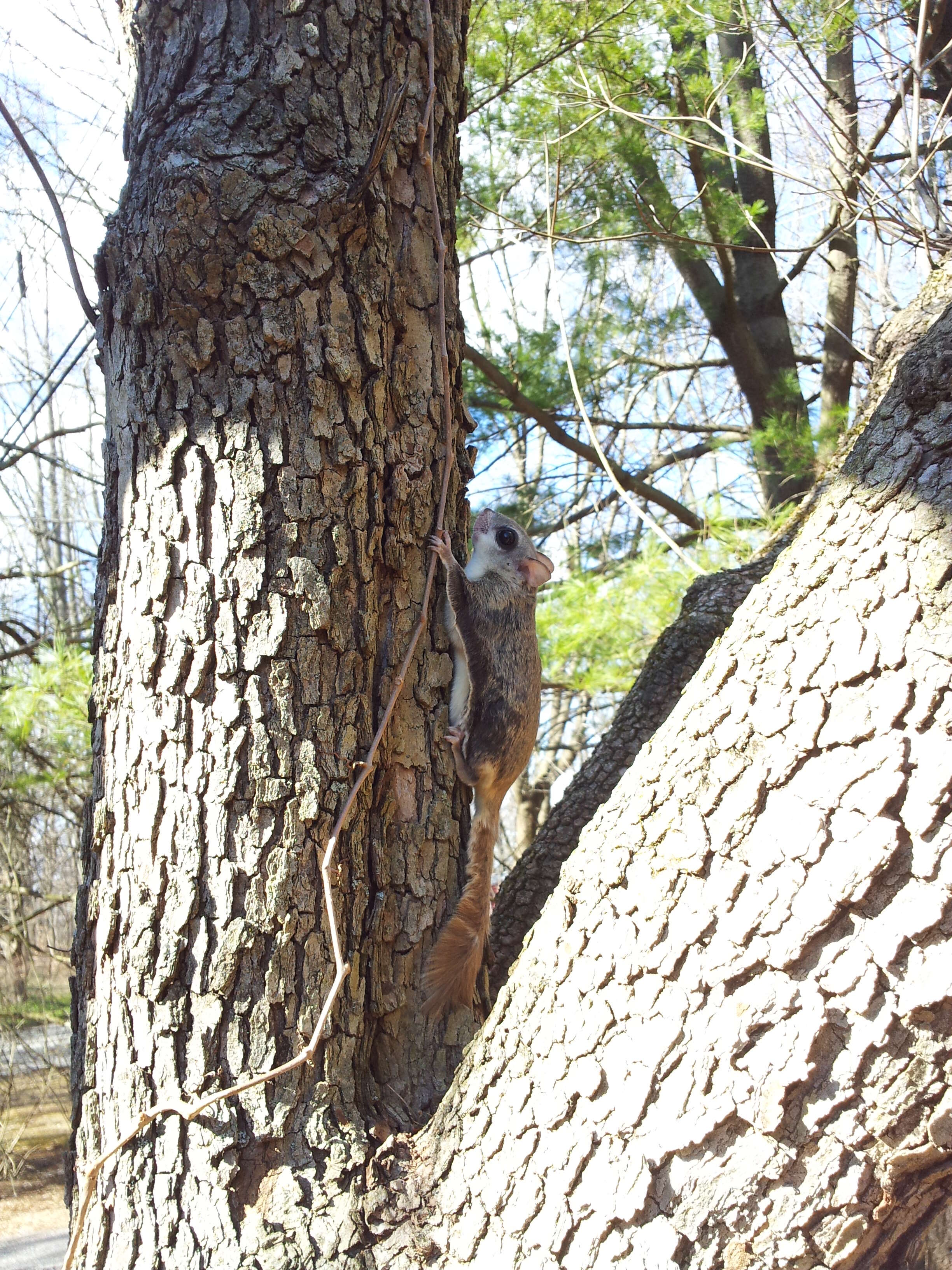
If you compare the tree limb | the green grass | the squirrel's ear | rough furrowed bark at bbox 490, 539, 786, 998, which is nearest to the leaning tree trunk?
rough furrowed bark at bbox 490, 539, 786, 998

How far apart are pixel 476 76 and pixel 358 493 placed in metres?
4.09

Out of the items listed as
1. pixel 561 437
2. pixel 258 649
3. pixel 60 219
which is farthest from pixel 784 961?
pixel 561 437

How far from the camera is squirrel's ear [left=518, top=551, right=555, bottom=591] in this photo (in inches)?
134

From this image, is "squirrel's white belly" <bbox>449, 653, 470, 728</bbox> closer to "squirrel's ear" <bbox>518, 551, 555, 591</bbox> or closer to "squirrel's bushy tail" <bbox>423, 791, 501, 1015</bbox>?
"squirrel's bushy tail" <bbox>423, 791, 501, 1015</bbox>

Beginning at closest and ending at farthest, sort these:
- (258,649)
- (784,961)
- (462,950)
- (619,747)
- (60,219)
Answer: (784,961)
(258,649)
(462,950)
(60,219)
(619,747)

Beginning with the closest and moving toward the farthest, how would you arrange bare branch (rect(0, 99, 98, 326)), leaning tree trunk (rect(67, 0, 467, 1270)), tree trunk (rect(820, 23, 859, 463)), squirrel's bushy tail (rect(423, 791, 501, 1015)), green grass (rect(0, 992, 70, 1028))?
leaning tree trunk (rect(67, 0, 467, 1270))
squirrel's bushy tail (rect(423, 791, 501, 1015))
bare branch (rect(0, 99, 98, 326))
tree trunk (rect(820, 23, 859, 463))
green grass (rect(0, 992, 70, 1028))

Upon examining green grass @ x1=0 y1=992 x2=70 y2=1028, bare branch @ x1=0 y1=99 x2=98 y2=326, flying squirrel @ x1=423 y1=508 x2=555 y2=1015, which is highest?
bare branch @ x1=0 y1=99 x2=98 y2=326

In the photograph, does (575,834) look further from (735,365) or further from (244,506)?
(735,365)

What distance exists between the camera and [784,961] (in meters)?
1.13

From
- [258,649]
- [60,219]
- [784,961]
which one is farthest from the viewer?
[60,219]

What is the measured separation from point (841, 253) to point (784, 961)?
6.12 m

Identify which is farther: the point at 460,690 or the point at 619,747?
the point at 619,747

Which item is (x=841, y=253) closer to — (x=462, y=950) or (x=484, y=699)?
(x=484, y=699)

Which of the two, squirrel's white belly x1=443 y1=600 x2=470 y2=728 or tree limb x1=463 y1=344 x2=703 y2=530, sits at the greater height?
tree limb x1=463 y1=344 x2=703 y2=530
